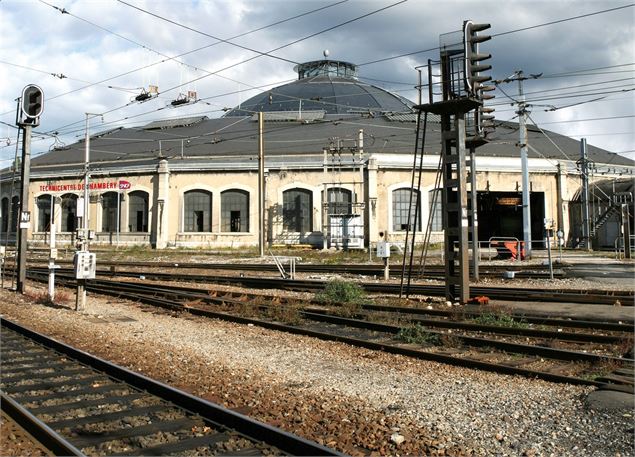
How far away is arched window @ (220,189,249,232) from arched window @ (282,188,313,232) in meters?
3.27

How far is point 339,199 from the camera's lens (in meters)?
41.2

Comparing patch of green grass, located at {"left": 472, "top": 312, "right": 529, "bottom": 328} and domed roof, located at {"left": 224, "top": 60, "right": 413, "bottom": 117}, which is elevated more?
domed roof, located at {"left": 224, "top": 60, "right": 413, "bottom": 117}

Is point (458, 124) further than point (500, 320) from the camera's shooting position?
Yes

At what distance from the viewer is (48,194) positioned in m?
48.5

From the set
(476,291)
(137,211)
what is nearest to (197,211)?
(137,211)

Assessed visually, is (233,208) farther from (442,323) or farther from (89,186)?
(442,323)

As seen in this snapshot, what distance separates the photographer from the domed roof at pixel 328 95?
57.2 metres

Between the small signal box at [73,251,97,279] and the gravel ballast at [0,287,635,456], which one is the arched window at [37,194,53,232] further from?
the gravel ballast at [0,287,635,456]

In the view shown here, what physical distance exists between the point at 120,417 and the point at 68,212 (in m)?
47.4

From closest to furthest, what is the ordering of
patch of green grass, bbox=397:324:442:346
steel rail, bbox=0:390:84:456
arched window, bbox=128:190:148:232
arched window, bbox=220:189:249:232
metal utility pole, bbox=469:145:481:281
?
steel rail, bbox=0:390:84:456
patch of green grass, bbox=397:324:442:346
metal utility pole, bbox=469:145:481:281
arched window, bbox=220:189:249:232
arched window, bbox=128:190:148:232

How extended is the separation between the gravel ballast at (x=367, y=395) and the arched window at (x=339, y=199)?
29.4 m

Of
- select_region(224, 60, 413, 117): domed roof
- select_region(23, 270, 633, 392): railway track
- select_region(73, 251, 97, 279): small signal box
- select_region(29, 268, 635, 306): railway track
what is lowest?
select_region(23, 270, 633, 392): railway track

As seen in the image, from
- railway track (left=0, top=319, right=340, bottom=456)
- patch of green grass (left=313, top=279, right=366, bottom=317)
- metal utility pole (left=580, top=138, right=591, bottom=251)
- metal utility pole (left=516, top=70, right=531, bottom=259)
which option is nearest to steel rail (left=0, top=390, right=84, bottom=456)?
railway track (left=0, top=319, right=340, bottom=456)

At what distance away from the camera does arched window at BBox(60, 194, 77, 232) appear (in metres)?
47.6
